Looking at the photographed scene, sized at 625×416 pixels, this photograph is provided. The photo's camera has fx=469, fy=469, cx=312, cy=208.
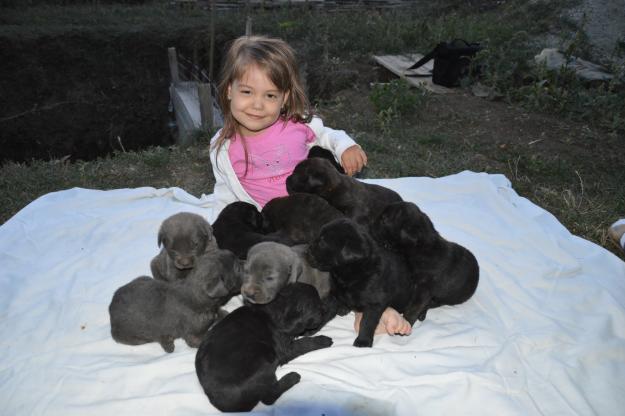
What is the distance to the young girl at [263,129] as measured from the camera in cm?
470

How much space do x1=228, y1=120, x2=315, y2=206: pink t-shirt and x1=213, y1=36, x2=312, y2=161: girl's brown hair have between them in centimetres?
19

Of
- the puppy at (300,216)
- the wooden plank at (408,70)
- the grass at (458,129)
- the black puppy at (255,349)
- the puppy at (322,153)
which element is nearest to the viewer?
the black puppy at (255,349)

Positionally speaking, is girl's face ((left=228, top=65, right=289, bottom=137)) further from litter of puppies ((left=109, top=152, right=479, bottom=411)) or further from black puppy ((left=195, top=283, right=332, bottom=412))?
black puppy ((left=195, top=283, right=332, bottom=412))

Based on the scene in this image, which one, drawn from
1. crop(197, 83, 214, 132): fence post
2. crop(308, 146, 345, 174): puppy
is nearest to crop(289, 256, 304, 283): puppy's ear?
crop(308, 146, 345, 174): puppy

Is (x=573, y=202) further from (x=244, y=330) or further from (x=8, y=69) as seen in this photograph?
(x=8, y=69)

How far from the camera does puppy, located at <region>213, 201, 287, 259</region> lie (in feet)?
13.8

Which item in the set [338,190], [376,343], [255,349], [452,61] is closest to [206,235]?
[255,349]

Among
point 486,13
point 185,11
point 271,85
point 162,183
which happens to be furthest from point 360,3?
point 271,85

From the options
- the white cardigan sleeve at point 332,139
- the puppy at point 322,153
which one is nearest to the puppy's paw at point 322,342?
the white cardigan sleeve at point 332,139

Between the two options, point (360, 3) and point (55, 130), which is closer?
point (55, 130)

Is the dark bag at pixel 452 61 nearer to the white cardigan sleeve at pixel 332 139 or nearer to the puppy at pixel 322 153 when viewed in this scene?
the white cardigan sleeve at pixel 332 139

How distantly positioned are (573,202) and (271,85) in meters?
4.39

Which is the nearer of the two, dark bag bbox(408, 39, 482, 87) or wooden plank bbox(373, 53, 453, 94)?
dark bag bbox(408, 39, 482, 87)

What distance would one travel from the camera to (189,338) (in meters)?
3.70
